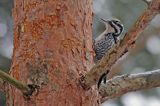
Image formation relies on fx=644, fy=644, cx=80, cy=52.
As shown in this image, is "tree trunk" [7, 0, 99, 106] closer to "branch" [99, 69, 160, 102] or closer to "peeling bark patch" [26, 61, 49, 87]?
"peeling bark patch" [26, 61, 49, 87]

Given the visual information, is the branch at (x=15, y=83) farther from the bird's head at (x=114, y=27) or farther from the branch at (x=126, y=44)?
the bird's head at (x=114, y=27)

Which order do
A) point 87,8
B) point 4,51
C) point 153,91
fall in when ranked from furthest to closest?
point 153,91 → point 4,51 → point 87,8

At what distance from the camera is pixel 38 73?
188 centimetres

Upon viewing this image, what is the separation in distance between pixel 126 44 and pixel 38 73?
1.12 ft

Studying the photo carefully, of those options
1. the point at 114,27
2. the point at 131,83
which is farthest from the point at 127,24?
the point at 131,83

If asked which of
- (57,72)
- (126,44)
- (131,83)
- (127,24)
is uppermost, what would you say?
(126,44)

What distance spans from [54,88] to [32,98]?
0.23 ft

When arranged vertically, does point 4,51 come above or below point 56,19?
below

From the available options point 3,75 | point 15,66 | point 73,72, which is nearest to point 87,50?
point 73,72

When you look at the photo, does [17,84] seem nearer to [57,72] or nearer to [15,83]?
[15,83]

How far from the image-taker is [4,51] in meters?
7.27

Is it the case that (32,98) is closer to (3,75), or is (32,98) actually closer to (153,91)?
(3,75)

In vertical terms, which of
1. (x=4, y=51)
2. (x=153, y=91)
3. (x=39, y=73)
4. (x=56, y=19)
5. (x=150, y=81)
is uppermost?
(x=56, y=19)

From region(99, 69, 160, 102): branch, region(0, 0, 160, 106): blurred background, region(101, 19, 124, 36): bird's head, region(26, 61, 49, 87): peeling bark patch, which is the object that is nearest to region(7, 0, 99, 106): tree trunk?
region(26, 61, 49, 87): peeling bark patch
